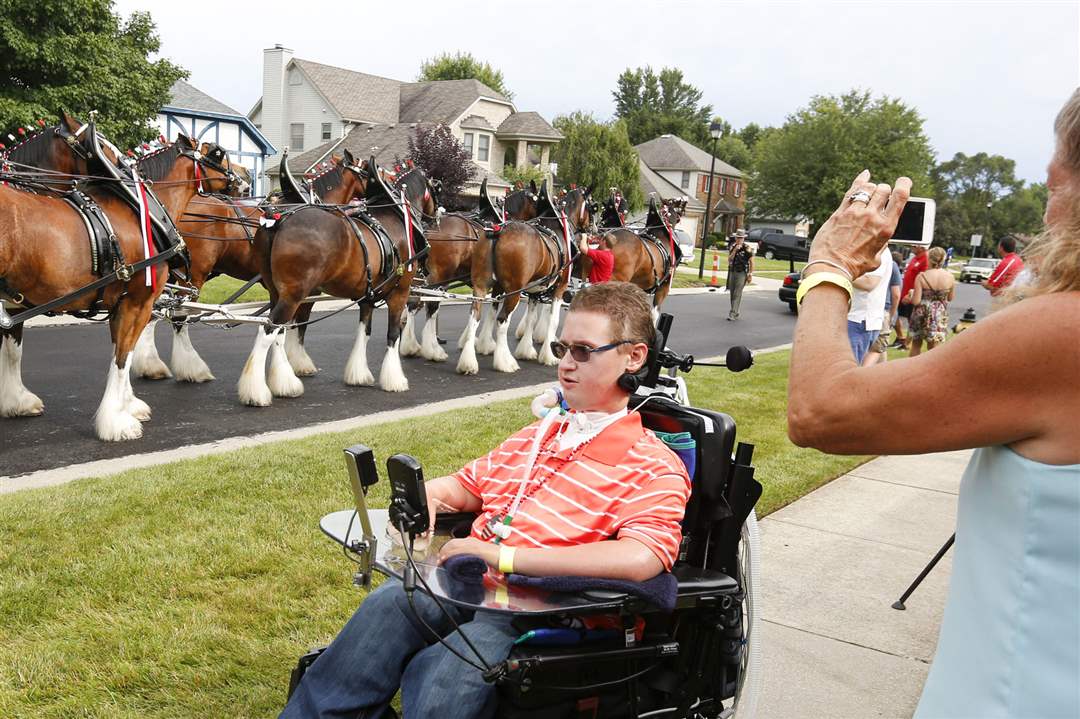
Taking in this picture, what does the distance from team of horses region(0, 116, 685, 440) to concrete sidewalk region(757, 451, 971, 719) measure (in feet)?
17.9

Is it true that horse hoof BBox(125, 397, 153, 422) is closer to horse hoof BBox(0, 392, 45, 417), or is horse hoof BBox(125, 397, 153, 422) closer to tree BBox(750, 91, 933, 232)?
horse hoof BBox(0, 392, 45, 417)

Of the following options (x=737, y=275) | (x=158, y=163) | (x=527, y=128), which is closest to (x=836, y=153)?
(x=527, y=128)

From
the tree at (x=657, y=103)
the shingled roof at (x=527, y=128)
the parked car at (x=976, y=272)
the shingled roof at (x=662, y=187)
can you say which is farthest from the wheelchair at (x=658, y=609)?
the tree at (x=657, y=103)

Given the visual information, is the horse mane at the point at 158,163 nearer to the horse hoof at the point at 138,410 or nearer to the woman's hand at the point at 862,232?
the horse hoof at the point at 138,410

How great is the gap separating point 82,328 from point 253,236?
14.7ft

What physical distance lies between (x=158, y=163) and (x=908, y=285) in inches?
497

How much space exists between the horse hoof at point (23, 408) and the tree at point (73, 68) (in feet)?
44.7

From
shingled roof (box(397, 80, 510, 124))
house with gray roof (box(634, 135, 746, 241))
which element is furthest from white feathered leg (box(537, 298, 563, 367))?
house with gray roof (box(634, 135, 746, 241))

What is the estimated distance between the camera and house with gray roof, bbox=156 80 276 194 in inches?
1546

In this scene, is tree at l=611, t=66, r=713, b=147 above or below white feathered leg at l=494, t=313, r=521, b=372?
above

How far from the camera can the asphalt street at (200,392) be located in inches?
283

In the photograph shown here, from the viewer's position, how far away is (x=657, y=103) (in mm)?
109062

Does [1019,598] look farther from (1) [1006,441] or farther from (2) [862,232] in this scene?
(2) [862,232]

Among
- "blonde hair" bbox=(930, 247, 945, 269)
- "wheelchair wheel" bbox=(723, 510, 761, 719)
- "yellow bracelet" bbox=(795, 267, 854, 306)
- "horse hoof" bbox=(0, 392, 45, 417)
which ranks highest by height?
"yellow bracelet" bbox=(795, 267, 854, 306)
